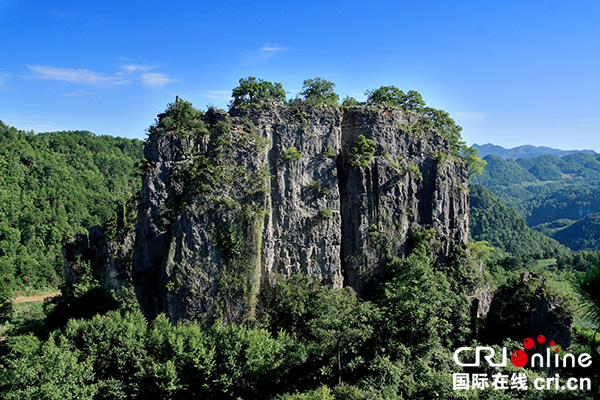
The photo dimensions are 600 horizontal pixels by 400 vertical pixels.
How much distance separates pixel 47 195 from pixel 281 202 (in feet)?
263

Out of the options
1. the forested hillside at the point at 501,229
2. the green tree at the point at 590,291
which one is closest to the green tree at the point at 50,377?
the green tree at the point at 590,291

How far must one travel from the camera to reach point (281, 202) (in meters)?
25.1

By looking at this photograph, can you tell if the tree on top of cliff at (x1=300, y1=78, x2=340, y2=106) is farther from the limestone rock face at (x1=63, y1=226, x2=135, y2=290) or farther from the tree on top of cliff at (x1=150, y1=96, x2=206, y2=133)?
the limestone rock face at (x1=63, y1=226, x2=135, y2=290)

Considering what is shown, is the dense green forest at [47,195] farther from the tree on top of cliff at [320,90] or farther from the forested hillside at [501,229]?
the forested hillside at [501,229]

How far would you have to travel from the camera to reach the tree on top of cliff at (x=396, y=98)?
2823 centimetres

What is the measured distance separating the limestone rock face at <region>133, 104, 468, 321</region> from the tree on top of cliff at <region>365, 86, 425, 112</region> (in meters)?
1.49

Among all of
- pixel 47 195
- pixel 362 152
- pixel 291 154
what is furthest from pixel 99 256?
pixel 47 195

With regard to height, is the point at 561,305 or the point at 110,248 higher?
the point at 110,248

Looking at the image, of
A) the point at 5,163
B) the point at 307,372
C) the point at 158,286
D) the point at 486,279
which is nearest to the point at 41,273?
the point at 5,163

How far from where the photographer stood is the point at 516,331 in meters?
24.4

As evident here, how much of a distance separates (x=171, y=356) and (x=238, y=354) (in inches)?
133

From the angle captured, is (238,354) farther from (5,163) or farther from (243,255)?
(5,163)

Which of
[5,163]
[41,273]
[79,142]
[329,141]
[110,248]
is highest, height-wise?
[79,142]

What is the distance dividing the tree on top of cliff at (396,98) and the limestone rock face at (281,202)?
1493 millimetres
